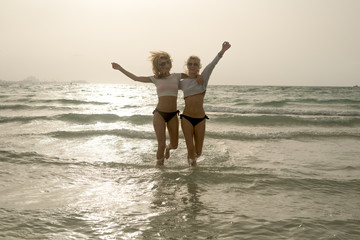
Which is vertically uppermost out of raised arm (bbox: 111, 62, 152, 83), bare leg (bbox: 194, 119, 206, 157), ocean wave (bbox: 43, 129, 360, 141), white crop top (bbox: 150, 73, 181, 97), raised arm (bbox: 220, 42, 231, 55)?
raised arm (bbox: 220, 42, 231, 55)

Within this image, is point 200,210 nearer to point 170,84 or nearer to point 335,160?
point 170,84

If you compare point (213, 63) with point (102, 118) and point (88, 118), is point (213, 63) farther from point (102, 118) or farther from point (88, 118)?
point (88, 118)

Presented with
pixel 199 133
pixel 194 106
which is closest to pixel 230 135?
pixel 199 133

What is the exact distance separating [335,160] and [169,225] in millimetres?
5900

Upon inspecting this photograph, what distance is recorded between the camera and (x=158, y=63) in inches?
265

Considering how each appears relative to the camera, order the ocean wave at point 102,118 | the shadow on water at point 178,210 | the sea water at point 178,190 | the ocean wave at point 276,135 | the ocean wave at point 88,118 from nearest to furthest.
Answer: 1. the shadow on water at point 178,210
2. the sea water at point 178,190
3. the ocean wave at point 276,135
4. the ocean wave at point 88,118
5. the ocean wave at point 102,118

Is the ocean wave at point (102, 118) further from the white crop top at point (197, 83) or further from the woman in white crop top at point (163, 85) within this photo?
the white crop top at point (197, 83)

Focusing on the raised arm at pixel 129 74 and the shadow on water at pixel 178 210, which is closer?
the shadow on water at pixel 178 210

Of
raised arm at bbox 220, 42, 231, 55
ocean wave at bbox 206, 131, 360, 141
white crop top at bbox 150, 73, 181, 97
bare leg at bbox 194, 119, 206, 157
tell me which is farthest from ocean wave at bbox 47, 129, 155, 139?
raised arm at bbox 220, 42, 231, 55

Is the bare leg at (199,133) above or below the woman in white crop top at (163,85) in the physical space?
below

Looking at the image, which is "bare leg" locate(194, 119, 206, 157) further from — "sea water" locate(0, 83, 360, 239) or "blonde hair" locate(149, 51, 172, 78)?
"blonde hair" locate(149, 51, 172, 78)

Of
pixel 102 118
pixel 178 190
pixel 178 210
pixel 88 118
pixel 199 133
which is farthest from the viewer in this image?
pixel 102 118

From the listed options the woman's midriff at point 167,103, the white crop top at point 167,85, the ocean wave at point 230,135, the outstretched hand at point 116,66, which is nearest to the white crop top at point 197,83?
the white crop top at point 167,85

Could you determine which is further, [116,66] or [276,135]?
[276,135]
